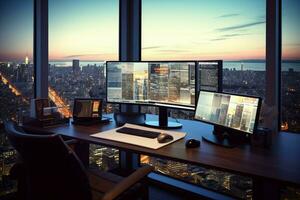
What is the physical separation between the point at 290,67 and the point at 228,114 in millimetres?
840

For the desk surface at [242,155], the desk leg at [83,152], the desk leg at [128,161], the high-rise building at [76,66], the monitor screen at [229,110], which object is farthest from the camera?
the desk leg at [128,161]

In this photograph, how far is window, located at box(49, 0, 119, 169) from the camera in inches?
115

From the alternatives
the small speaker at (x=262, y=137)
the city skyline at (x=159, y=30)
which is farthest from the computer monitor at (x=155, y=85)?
the city skyline at (x=159, y=30)

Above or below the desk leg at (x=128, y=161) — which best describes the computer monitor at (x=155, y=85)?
above

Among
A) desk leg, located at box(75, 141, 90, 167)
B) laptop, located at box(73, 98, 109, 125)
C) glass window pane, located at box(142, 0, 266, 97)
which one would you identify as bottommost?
desk leg, located at box(75, 141, 90, 167)

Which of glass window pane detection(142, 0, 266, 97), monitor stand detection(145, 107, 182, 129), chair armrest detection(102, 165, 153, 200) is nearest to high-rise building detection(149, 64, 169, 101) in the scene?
monitor stand detection(145, 107, 182, 129)

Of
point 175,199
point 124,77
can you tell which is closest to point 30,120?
point 124,77

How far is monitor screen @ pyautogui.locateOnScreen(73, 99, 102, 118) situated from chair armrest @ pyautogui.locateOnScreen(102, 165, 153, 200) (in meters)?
1.08

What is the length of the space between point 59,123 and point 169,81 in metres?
1.01

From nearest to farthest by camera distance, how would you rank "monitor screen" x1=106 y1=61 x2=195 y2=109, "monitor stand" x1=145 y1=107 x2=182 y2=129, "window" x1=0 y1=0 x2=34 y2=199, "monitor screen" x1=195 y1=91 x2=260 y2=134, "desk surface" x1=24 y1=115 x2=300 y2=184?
"desk surface" x1=24 y1=115 x2=300 y2=184, "monitor screen" x1=195 y1=91 x2=260 y2=134, "monitor screen" x1=106 y1=61 x2=195 y2=109, "monitor stand" x1=145 y1=107 x2=182 y2=129, "window" x1=0 y1=0 x2=34 y2=199

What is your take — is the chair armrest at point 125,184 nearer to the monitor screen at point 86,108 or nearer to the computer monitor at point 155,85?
the computer monitor at point 155,85

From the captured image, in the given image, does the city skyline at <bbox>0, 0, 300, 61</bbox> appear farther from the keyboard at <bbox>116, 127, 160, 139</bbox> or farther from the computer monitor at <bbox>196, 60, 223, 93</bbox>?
the keyboard at <bbox>116, 127, 160, 139</bbox>

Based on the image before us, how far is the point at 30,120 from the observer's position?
237 cm

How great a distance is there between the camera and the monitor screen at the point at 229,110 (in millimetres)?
1765
